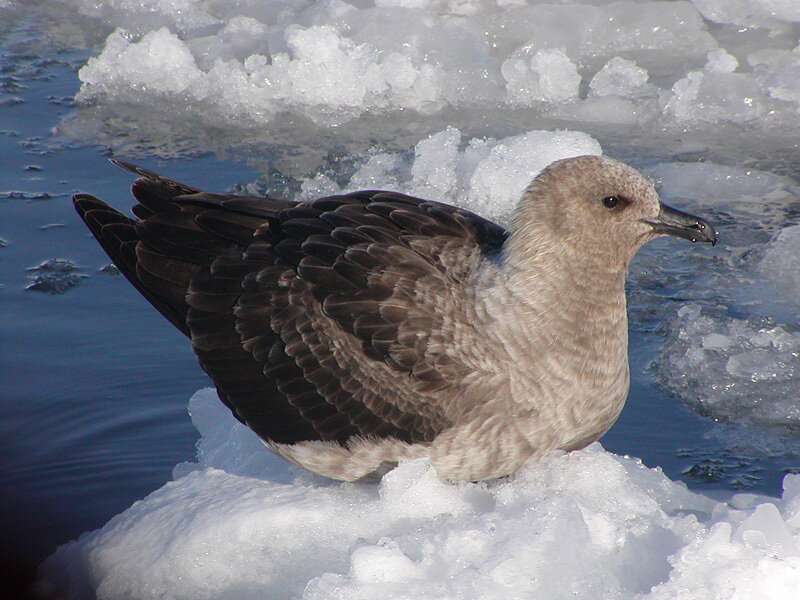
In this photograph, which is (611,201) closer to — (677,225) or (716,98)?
(677,225)

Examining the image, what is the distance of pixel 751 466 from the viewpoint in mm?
3941

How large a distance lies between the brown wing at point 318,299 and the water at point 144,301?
0.74 meters

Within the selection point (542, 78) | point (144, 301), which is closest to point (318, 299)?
point (144, 301)

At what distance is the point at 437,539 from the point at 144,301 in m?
2.64

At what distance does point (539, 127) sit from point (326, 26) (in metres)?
1.52

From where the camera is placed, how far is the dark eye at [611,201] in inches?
133

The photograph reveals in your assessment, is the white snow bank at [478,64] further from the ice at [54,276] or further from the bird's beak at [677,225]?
the bird's beak at [677,225]

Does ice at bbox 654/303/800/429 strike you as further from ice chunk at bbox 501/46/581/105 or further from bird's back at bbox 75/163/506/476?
ice chunk at bbox 501/46/581/105

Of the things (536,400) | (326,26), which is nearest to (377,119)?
(326,26)

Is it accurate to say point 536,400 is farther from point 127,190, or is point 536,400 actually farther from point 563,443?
point 127,190

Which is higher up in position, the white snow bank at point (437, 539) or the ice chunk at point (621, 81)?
the ice chunk at point (621, 81)

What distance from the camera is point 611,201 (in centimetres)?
339

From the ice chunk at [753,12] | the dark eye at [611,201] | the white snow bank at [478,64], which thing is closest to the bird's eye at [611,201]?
the dark eye at [611,201]

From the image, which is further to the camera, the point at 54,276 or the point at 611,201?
Result: the point at 54,276
